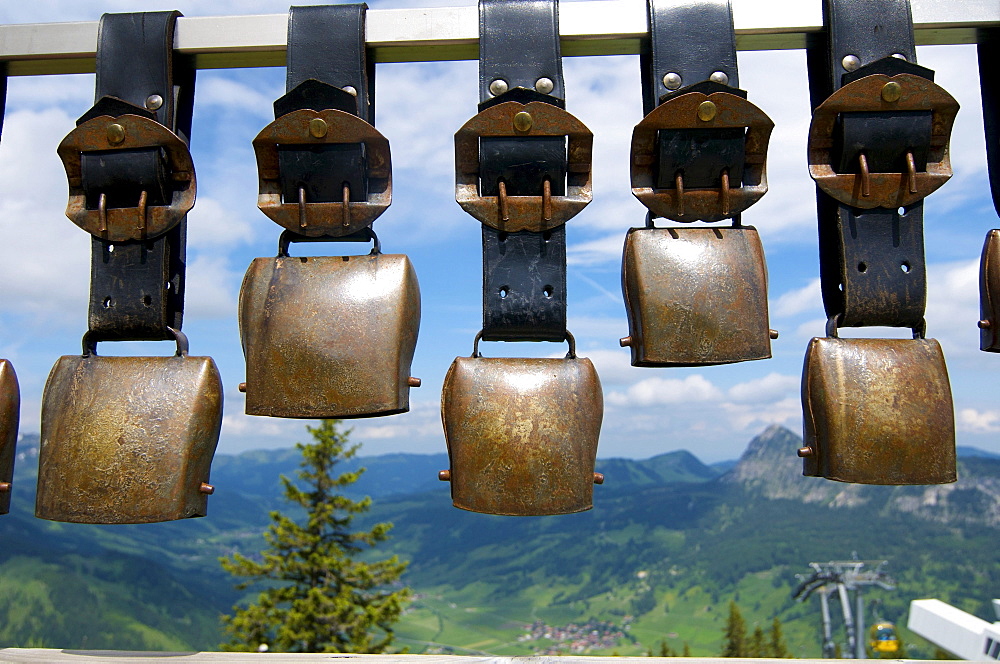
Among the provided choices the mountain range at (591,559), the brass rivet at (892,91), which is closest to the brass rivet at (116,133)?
the brass rivet at (892,91)

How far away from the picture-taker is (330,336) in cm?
134

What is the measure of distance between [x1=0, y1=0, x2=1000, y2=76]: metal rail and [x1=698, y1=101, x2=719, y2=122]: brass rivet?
0.29 meters

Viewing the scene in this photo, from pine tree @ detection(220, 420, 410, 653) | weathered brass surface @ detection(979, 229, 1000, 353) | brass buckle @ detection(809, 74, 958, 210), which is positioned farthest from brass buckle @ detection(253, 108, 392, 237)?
pine tree @ detection(220, 420, 410, 653)

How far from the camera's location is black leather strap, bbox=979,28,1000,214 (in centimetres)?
158

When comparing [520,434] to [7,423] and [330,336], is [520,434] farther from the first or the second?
[7,423]

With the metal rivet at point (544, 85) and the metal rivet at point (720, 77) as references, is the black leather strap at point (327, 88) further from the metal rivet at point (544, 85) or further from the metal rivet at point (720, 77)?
the metal rivet at point (720, 77)

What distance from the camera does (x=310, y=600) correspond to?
21188 millimetres

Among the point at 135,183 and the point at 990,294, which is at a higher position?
the point at 135,183

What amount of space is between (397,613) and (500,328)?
71.2 ft

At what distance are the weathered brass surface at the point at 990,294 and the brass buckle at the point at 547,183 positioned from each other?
79 cm

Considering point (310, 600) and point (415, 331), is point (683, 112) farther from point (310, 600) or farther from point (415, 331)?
point (310, 600)

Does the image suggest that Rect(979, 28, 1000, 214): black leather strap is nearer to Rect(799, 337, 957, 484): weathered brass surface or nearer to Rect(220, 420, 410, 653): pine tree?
Rect(799, 337, 957, 484): weathered brass surface

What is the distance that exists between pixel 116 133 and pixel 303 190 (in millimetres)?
359

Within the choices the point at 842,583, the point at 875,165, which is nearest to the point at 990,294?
the point at 875,165
